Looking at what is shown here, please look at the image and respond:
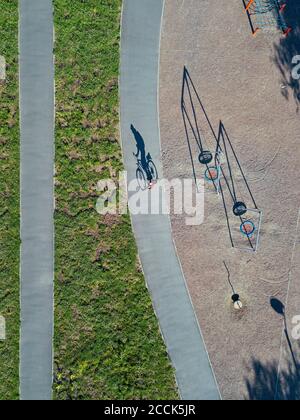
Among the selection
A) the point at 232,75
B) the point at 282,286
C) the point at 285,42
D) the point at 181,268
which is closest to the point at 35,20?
the point at 232,75

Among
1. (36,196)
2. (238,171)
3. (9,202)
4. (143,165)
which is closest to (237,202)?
(238,171)

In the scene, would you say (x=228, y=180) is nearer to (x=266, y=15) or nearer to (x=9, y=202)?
(x=266, y=15)

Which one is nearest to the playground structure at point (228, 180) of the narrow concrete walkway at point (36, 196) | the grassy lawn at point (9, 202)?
the narrow concrete walkway at point (36, 196)

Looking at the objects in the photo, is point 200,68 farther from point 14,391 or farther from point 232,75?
point 14,391

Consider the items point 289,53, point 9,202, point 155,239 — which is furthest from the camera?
point 289,53

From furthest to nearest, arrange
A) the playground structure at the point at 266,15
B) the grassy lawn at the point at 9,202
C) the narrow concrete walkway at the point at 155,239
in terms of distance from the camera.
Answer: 1. the playground structure at the point at 266,15
2. the narrow concrete walkway at the point at 155,239
3. the grassy lawn at the point at 9,202

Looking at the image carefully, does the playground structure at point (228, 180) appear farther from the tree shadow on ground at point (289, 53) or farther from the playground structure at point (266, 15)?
the playground structure at point (266, 15)

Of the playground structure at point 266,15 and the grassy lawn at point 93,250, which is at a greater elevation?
the playground structure at point 266,15
